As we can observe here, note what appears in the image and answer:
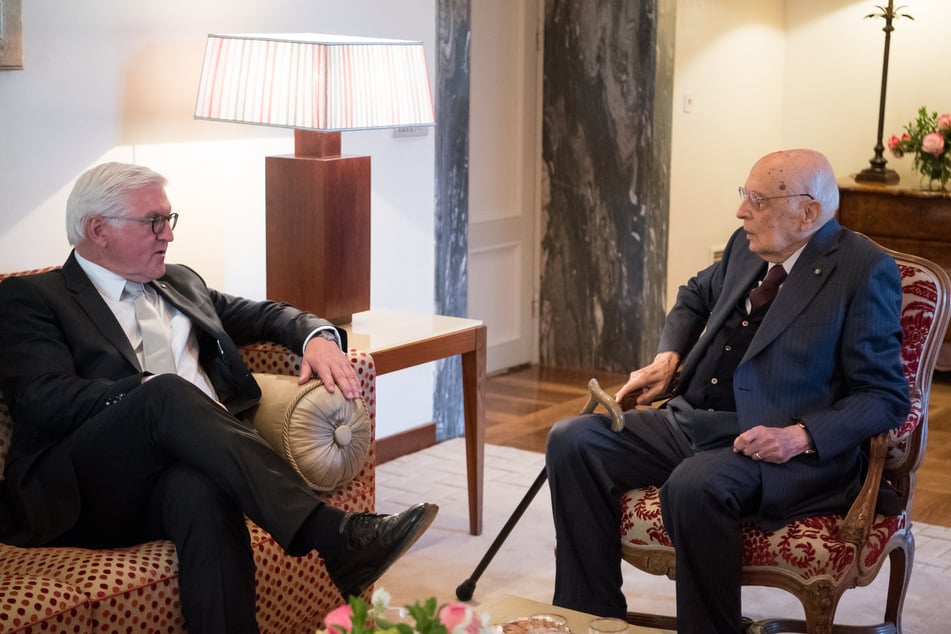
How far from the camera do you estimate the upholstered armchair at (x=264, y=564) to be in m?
2.12

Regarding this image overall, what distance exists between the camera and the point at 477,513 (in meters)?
3.62

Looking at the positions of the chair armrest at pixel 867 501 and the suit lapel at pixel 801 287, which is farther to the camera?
the suit lapel at pixel 801 287

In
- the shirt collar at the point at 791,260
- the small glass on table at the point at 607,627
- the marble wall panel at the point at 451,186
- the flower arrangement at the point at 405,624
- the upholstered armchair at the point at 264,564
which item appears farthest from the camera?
the marble wall panel at the point at 451,186

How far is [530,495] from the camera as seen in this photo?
3.00 m

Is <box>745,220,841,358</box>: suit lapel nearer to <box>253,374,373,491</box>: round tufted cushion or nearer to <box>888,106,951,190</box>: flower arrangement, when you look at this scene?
<box>253,374,373,491</box>: round tufted cushion

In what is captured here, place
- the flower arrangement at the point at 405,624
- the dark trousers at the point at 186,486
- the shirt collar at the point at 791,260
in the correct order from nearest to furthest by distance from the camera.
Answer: the flower arrangement at the point at 405,624 < the dark trousers at the point at 186,486 < the shirt collar at the point at 791,260

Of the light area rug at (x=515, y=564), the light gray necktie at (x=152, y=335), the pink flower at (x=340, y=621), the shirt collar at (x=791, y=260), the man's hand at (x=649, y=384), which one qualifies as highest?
the shirt collar at (x=791, y=260)

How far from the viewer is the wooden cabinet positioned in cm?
539

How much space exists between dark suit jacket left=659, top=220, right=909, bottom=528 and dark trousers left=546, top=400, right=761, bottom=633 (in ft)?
0.31

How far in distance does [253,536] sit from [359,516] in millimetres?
247

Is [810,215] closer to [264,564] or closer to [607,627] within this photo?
[607,627]

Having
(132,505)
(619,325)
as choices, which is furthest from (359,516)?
(619,325)

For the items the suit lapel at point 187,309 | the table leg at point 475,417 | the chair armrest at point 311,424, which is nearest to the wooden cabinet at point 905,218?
the table leg at point 475,417

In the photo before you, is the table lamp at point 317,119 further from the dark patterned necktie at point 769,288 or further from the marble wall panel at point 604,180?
the marble wall panel at point 604,180
